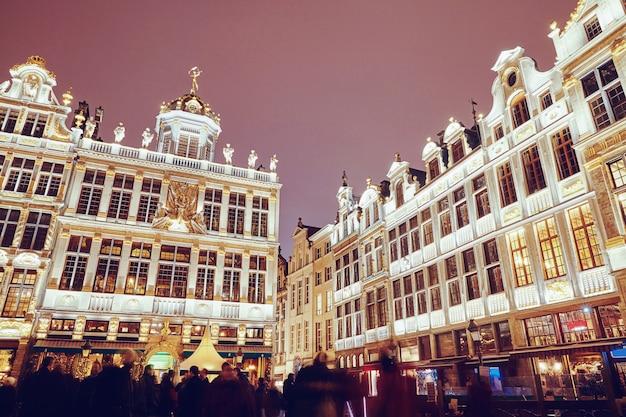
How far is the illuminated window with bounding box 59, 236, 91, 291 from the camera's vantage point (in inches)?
1062

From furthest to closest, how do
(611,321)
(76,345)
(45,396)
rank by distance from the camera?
(76,345)
(611,321)
(45,396)

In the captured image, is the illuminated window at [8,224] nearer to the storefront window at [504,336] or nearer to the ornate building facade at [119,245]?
the ornate building facade at [119,245]

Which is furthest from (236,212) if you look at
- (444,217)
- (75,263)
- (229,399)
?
(229,399)

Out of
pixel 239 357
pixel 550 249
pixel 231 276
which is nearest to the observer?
pixel 550 249

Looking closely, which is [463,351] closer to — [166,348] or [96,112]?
[166,348]

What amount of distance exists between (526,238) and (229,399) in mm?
16546

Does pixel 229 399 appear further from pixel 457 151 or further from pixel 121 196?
pixel 121 196

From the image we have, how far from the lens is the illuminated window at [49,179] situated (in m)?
28.5

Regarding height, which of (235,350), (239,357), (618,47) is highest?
(618,47)

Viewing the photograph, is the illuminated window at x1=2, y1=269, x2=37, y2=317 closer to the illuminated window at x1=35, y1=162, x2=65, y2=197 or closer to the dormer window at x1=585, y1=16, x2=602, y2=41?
the illuminated window at x1=35, y1=162, x2=65, y2=197

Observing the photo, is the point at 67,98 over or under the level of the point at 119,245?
over

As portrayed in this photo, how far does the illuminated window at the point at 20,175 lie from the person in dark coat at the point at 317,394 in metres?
29.5

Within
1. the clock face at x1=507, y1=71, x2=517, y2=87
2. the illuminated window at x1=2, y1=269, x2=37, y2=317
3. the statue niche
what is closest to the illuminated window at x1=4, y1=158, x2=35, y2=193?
the illuminated window at x1=2, y1=269, x2=37, y2=317

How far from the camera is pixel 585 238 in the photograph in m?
16.2
